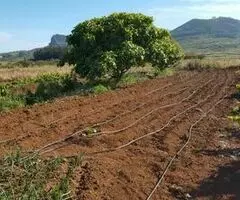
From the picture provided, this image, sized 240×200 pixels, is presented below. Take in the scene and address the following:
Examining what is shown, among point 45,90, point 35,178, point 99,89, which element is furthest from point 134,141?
point 45,90

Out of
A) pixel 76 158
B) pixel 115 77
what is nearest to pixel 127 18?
pixel 115 77

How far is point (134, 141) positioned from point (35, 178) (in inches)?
183

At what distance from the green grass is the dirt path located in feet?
1.00

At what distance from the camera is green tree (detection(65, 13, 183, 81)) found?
2539cm

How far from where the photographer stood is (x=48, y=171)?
9.20 m

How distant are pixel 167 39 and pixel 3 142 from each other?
2028 centimetres

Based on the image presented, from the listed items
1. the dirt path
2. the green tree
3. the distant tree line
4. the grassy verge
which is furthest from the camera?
the distant tree line

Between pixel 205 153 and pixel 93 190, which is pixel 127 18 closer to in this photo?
pixel 205 153

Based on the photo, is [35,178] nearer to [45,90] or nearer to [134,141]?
[134,141]

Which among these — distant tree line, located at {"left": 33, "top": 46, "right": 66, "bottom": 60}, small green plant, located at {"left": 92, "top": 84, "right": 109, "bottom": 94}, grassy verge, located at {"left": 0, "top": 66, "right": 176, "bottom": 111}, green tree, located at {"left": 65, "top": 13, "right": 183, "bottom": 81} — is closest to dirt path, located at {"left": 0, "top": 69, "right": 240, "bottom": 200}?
grassy verge, located at {"left": 0, "top": 66, "right": 176, "bottom": 111}

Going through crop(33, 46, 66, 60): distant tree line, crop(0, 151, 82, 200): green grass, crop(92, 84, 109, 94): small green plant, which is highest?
crop(0, 151, 82, 200): green grass

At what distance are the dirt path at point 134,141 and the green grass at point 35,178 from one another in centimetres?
30

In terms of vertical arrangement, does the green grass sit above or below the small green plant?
above

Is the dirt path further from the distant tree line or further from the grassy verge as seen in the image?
the distant tree line
